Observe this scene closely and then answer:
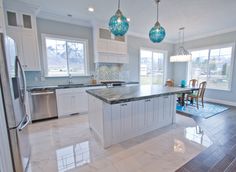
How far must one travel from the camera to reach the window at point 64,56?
149 inches

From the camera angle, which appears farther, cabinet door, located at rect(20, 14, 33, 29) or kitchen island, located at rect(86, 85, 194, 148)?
cabinet door, located at rect(20, 14, 33, 29)

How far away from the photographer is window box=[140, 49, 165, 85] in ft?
18.9

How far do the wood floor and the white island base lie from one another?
94 cm

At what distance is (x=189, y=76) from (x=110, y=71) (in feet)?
13.3

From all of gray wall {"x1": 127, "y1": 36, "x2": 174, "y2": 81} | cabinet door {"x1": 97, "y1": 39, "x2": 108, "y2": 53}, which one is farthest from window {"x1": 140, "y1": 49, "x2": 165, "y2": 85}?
cabinet door {"x1": 97, "y1": 39, "x2": 108, "y2": 53}

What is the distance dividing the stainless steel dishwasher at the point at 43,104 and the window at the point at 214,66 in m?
6.05

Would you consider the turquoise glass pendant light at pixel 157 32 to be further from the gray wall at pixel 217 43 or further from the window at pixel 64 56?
the gray wall at pixel 217 43

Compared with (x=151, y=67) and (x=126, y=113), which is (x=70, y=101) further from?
(x=151, y=67)

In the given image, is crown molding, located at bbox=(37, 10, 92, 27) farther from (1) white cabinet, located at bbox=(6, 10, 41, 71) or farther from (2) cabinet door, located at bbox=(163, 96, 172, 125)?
(2) cabinet door, located at bbox=(163, 96, 172, 125)

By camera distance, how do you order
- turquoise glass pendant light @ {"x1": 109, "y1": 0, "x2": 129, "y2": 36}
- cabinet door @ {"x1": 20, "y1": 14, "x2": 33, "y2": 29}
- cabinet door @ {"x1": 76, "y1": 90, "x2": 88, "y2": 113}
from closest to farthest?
turquoise glass pendant light @ {"x1": 109, "y1": 0, "x2": 129, "y2": 36}
cabinet door @ {"x1": 20, "y1": 14, "x2": 33, "y2": 29}
cabinet door @ {"x1": 76, "y1": 90, "x2": 88, "y2": 113}

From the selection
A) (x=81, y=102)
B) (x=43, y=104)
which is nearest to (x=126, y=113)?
(x=81, y=102)

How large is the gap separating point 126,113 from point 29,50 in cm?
298

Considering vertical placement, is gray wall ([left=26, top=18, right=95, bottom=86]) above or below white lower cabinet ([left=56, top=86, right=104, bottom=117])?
above

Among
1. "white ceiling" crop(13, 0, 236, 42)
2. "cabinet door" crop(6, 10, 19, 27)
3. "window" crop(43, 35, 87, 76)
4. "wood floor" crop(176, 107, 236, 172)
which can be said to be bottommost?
"wood floor" crop(176, 107, 236, 172)
